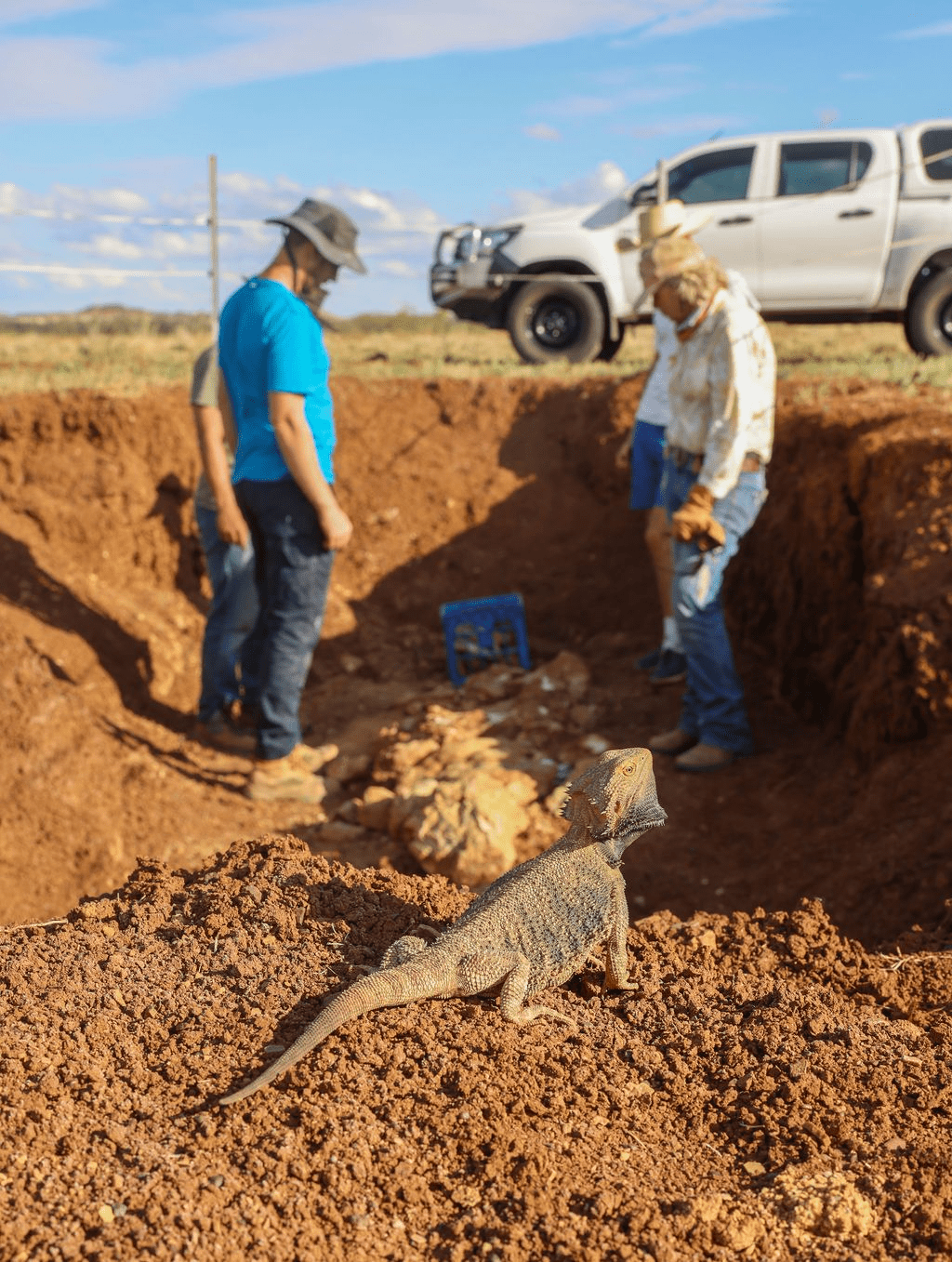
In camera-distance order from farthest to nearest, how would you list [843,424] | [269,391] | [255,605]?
[843,424] < [255,605] < [269,391]

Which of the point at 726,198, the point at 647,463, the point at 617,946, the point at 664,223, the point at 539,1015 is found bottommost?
the point at 539,1015

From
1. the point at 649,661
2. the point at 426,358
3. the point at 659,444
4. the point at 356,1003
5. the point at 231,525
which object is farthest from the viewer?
the point at 426,358

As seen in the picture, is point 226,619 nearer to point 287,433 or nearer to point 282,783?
point 282,783

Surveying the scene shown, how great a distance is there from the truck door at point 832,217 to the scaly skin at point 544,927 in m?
9.12

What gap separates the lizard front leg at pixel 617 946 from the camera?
9.32 feet

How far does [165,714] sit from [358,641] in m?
1.90

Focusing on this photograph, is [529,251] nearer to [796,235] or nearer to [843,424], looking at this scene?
[796,235]

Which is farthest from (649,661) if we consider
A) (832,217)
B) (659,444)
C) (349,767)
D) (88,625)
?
(832,217)

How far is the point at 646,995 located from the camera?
2.87 metres

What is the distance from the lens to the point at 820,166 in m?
10.8

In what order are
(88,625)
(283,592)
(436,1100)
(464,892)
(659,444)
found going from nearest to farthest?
1. (436,1100)
2. (464,892)
3. (283,592)
4. (659,444)
5. (88,625)

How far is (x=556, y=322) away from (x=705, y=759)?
6.50 m

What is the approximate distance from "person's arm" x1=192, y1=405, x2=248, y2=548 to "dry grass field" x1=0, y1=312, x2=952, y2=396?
3.02 metres

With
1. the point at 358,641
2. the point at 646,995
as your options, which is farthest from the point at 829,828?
the point at 358,641
